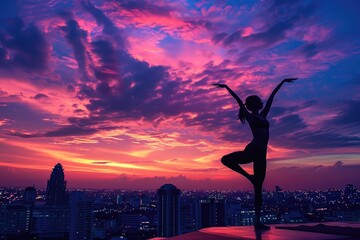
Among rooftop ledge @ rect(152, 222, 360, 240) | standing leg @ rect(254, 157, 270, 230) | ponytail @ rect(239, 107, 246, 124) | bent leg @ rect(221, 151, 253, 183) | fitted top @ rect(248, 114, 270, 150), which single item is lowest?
rooftop ledge @ rect(152, 222, 360, 240)

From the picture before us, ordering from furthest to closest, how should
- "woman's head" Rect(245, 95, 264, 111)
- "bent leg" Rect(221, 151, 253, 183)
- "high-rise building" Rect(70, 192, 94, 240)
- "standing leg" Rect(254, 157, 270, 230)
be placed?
"high-rise building" Rect(70, 192, 94, 240) → "woman's head" Rect(245, 95, 264, 111) → "standing leg" Rect(254, 157, 270, 230) → "bent leg" Rect(221, 151, 253, 183)

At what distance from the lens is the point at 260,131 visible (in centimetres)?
609

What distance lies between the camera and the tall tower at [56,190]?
572 ft

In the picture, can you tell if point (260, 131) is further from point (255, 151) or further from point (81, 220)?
point (81, 220)

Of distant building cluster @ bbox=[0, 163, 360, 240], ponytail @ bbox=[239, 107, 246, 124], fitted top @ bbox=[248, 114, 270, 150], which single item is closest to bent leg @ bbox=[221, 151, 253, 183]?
fitted top @ bbox=[248, 114, 270, 150]

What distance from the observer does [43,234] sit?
112m

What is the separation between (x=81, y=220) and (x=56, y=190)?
7360 centimetres

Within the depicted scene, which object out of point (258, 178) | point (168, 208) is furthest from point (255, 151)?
point (168, 208)

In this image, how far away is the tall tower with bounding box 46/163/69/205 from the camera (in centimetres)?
17438

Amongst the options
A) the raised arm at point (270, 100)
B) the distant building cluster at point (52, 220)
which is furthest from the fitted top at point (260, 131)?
the distant building cluster at point (52, 220)

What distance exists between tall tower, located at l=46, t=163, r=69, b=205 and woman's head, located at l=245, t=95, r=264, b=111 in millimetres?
181757

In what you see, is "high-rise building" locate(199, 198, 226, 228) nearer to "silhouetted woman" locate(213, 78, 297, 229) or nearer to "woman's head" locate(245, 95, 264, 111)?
"silhouetted woman" locate(213, 78, 297, 229)

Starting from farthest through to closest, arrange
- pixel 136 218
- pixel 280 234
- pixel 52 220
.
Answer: pixel 136 218 → pixel 52 220 → pixel 280 234

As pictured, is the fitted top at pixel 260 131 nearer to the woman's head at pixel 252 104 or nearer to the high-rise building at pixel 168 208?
the woman's head at pixel 252 104
